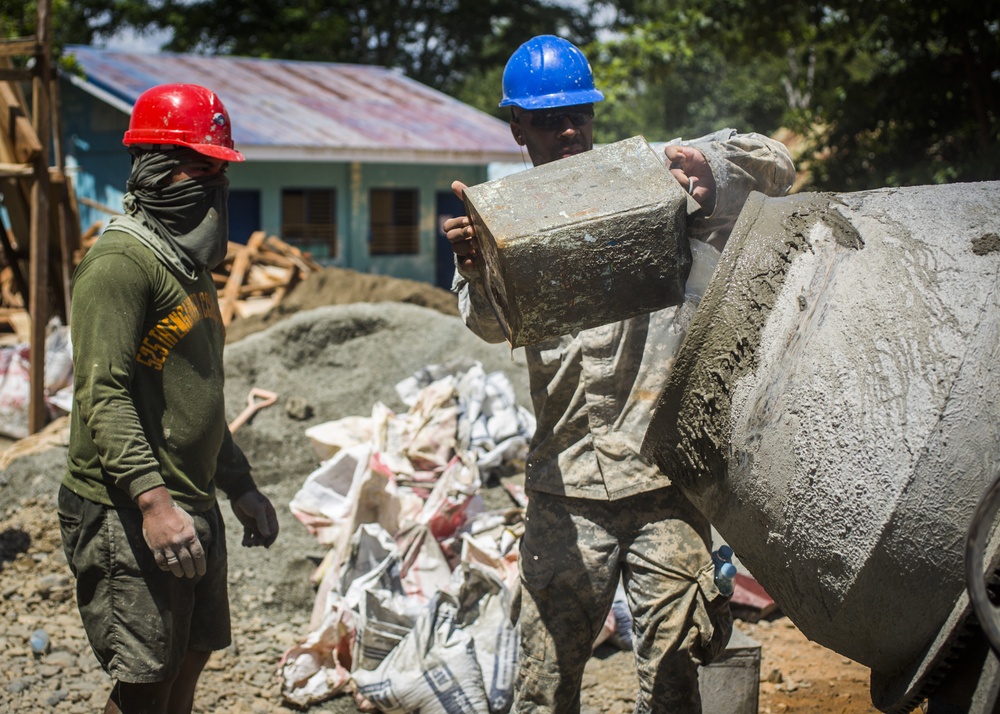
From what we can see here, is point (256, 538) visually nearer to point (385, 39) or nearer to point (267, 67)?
point (267, 67)

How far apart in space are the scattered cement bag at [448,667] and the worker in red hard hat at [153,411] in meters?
0.78

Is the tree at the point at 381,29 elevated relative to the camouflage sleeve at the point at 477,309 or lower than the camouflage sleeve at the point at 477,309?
lower

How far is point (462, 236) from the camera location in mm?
2240

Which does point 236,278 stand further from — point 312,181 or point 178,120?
point 178,120

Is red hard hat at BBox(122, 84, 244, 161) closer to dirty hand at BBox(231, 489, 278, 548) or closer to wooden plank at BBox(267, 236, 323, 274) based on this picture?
dirty hand at BBox(231, 489, 278, 548)

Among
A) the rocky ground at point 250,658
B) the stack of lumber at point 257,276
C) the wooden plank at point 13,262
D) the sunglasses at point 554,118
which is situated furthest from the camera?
the stack of lumber at point 257,276

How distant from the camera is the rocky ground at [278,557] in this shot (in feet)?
11.9

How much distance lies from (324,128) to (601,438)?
12.2 m

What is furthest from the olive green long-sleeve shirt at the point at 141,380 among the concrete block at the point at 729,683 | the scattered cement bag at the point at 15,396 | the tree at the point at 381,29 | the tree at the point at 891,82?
the tree at the point at 381,29

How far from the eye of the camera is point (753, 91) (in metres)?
26.6

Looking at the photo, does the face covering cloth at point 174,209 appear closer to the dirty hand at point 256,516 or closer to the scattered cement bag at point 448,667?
the dirty hand at point 256,516

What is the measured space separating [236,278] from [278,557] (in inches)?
226

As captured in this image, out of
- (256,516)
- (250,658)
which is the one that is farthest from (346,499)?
(256,516)

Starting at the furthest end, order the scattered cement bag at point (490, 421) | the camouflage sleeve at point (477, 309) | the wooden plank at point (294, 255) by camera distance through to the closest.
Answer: the wooden plank at point (294, 255) → the scattered cement bag at point (490, 421) → the camouflage sleeve at point (477, 309)
